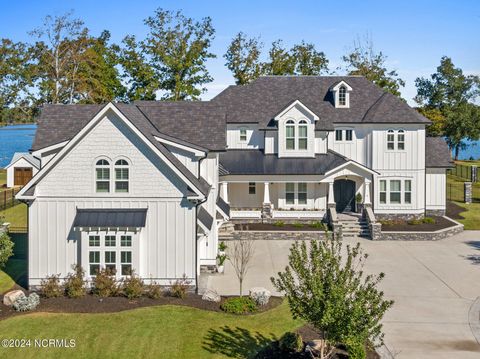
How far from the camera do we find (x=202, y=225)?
811 inches

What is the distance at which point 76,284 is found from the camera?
19000mm

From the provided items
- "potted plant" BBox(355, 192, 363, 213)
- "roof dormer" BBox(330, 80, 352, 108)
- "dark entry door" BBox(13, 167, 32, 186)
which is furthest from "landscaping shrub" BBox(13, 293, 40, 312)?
"dark entry door" BBox(13, 167, 32, 186)

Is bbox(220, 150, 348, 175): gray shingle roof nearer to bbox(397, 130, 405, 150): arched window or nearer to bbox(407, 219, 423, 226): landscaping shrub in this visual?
bbox(397, 130, 405, 150): arched window

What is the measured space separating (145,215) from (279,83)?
2321 centimetres

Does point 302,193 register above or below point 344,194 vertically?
above

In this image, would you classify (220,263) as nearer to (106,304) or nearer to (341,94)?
(106,304)

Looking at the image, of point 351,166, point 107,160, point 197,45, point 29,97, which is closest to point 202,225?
point 107,160

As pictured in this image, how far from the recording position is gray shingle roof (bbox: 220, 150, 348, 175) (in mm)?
34028

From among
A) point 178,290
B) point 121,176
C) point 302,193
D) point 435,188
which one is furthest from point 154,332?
point 435,188

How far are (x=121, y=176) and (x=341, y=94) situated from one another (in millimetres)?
21987

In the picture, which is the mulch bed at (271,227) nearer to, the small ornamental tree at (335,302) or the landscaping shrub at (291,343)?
the landscaping shrub at (291,343)

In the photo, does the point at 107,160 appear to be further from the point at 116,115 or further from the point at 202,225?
the point at 202,225

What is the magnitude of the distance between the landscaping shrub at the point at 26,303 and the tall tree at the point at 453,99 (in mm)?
65847

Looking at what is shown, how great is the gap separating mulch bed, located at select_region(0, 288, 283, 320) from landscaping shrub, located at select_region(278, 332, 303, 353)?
332cm
